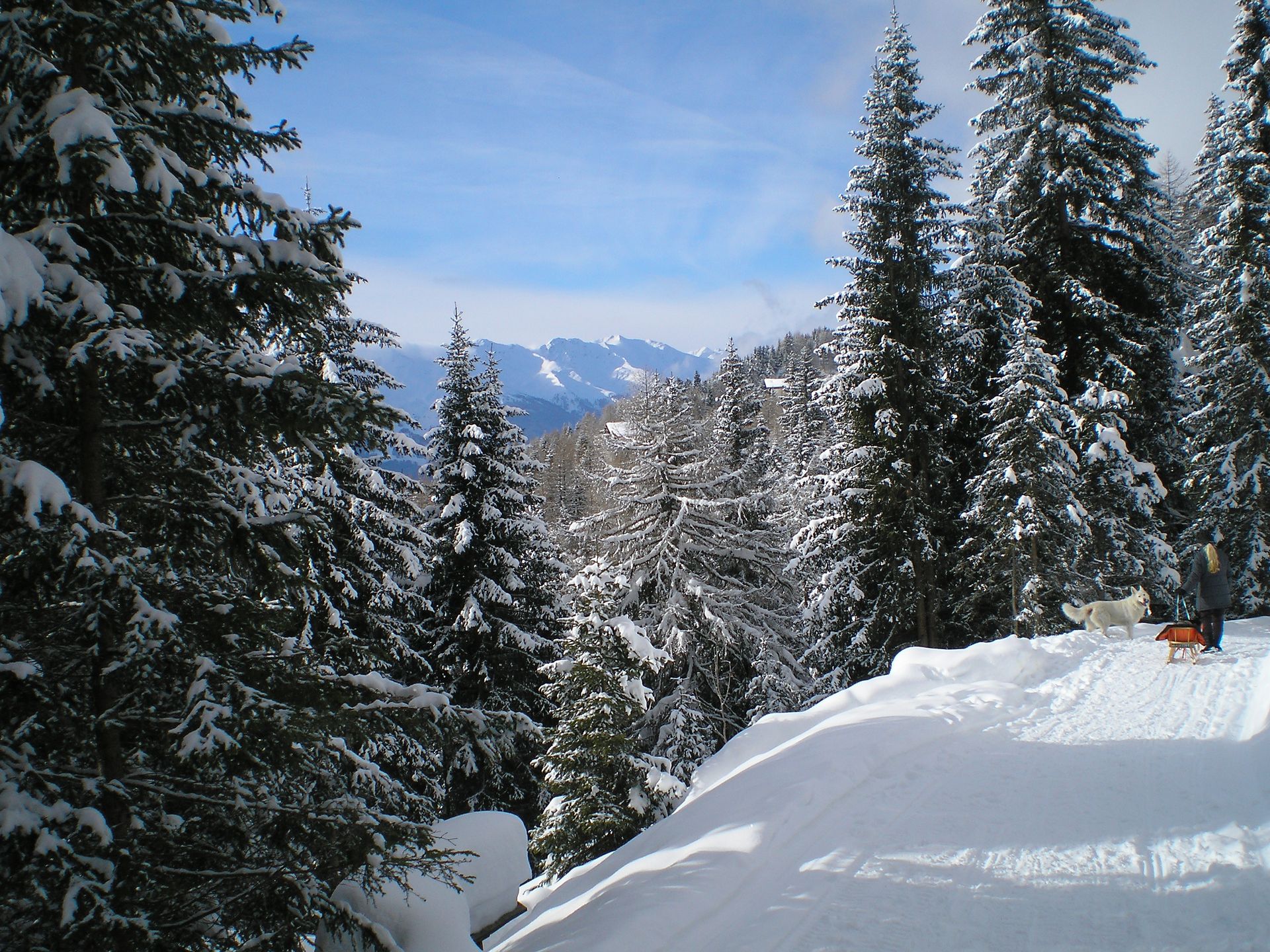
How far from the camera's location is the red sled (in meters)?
8.95

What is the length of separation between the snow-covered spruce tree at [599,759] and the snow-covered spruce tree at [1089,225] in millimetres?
11910

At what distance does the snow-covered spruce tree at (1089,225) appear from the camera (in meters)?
15.4

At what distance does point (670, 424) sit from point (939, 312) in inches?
276

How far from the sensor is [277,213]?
3896 millimetres

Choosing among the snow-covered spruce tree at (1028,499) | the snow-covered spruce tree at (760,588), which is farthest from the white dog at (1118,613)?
the snow-covered spruce tree at (760,588)

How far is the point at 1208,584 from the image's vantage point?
950 centimetres

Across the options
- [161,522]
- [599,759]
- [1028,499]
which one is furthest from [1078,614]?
[161,522]

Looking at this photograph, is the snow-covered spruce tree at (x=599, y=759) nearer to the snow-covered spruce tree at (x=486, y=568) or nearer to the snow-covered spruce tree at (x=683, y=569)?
the snow-covered spruce tree at (x=683, y=569)

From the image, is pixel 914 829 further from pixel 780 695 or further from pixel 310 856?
pixel 780 695

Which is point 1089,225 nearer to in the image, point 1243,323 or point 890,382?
point 1243,323

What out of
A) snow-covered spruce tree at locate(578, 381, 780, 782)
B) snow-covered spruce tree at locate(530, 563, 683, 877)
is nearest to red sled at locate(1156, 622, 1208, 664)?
snow-covered spruce tree at locate(530, 563, 683, 877)

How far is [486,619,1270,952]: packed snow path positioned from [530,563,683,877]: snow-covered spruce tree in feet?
5.84

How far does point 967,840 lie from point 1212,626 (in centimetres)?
768

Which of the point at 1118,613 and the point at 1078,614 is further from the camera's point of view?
the point at 1078,614
